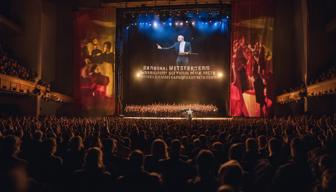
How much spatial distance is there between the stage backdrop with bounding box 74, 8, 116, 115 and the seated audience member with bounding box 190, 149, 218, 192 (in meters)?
27.6

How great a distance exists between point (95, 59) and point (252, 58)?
12652 mm

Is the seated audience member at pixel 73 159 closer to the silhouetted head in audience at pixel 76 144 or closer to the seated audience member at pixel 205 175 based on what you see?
the silhouetted head in audience at pixel 76 144

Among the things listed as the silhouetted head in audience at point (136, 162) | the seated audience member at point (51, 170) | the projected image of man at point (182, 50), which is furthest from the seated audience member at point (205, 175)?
the projected image of man at point (182, 50)

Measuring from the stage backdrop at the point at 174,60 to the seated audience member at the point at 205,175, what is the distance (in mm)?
29263

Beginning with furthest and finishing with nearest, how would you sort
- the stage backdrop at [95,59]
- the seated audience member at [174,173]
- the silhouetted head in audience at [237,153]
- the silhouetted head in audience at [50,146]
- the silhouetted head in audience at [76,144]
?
the stage backdrop at [95,59] → the silhouetted head in audience at [76,144] → the silhouetted head in audience at [50,146] → the silhouetted head in audience at [237,153] → the seated audience member at [174,173]

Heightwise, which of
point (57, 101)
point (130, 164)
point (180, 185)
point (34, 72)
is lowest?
point (180, 185)

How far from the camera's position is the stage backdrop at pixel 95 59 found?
106ft

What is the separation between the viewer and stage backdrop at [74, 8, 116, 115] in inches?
1268

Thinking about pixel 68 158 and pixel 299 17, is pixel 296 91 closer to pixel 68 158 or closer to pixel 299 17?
pixel 299 17

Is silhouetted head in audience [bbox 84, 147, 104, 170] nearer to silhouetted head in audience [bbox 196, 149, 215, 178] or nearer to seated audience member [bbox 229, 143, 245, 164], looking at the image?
silhouetted head in audience [bbox 196, 149, 215, 178]

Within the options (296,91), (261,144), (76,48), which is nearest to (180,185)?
(261,144)

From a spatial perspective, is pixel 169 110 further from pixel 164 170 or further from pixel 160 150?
pixel 164 170

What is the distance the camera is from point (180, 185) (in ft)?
16.7

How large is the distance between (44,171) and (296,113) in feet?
81.2
